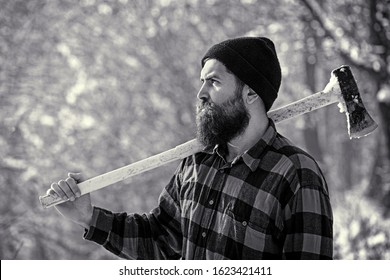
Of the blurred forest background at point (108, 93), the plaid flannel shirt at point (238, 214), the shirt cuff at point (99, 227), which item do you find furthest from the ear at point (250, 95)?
the blurred forest background at point (108, 93)

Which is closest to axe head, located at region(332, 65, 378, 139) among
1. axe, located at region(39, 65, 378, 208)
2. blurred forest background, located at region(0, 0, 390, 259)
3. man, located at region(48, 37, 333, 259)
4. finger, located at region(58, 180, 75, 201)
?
axe, located at region(39, 65, 378, 208)

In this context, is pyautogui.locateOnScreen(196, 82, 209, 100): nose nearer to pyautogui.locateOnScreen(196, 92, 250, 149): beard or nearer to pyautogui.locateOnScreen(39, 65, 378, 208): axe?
pyautogui.locateOnScreen(196, 92, 250, 149): beard

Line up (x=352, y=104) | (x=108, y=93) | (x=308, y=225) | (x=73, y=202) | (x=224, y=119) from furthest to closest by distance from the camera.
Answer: (x=108, y=93), (x=73, y=202), (x=352, y=104), (x=224, y=119), (x=308, y=225)

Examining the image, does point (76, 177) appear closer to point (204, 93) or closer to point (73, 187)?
point (73, 187)

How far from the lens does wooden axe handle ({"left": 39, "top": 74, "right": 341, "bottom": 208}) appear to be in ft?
7.72

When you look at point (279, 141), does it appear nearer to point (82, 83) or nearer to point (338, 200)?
point (338, 200)

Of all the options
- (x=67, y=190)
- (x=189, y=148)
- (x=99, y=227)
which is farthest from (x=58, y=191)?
(x=189, y=148)

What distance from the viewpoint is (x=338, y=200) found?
7.09m

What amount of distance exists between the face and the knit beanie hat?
0.04 metres

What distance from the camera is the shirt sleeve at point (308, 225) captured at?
1951 mm

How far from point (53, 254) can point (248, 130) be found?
5.53m

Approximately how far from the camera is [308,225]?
195cm

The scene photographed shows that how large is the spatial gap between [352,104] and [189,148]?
69 centimetres

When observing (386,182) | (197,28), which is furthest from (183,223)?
(197,28)
